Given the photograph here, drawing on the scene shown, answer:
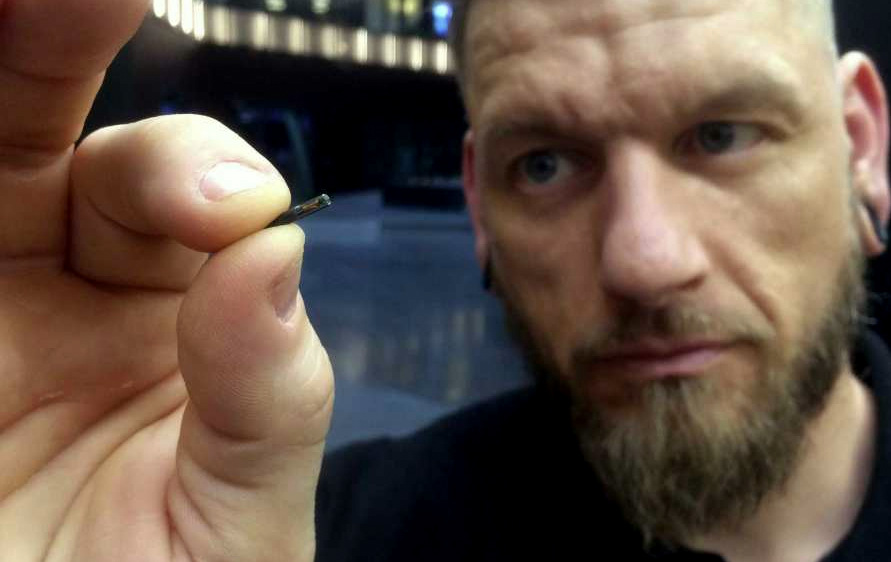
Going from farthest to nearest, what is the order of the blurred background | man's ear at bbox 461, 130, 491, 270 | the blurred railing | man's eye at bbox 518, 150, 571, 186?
the blurred railing, the blurred background, man's ear at bbox 461, 130, 491, 270, man's eye at bbox 518, 150, 571, 186

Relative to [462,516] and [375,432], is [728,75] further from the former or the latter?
[375,432]

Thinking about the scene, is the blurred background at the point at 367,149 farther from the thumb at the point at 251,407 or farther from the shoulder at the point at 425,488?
the thumb at the point at 251,407

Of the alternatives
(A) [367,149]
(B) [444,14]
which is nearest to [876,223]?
(B) [444,14]

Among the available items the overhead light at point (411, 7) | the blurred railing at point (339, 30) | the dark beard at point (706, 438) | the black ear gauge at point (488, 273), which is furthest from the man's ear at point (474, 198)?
the overhead light at point (411, 7)

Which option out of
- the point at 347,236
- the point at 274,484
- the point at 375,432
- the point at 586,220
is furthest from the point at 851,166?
the point at 347,236

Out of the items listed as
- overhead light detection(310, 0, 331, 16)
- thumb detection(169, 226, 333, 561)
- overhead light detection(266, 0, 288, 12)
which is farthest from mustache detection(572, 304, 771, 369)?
overhead light detection(310, 0, 331, 16)

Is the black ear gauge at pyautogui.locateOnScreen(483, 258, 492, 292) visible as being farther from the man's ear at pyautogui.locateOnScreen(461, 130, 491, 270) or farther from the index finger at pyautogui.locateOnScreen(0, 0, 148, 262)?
the index finger at pyautogui.locateOnScreen(0, 0, 148, 262)

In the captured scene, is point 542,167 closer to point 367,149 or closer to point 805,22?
point 805,22
